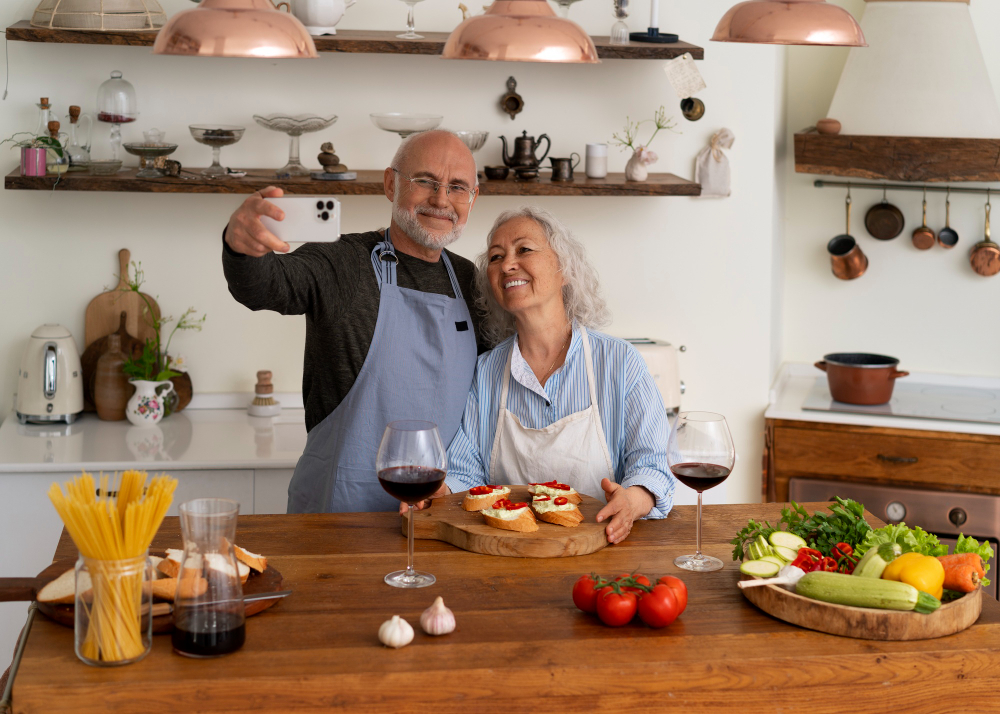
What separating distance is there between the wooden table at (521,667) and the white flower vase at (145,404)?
1897mm

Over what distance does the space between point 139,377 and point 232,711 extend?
2215 mm

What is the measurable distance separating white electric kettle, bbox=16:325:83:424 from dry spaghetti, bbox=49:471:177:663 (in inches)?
82.9

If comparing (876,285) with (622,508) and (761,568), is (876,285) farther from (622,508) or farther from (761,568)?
(761,568)

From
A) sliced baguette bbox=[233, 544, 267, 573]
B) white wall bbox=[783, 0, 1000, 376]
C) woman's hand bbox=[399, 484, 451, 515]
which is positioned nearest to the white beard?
woman's hand bbox=[399, 484, 451, 515]

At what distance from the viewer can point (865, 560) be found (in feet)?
4.71

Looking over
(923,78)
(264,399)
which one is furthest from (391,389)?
(923,78)

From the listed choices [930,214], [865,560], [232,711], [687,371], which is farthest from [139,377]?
[930,214]

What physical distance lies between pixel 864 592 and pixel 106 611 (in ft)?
3.36

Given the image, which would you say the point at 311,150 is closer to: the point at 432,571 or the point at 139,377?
the point at 139,377

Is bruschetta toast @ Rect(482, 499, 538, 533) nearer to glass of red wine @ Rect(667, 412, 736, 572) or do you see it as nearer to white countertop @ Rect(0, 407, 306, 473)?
glass of red wine @ Rect(667, 412, 736, 572)

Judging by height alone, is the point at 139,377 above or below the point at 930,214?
below

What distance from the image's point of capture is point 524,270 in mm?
2141

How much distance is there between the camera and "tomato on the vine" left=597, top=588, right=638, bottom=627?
4.52ft

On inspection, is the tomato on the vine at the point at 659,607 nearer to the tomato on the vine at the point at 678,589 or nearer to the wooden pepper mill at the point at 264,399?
the tomato on the vine at the point at 678,589
